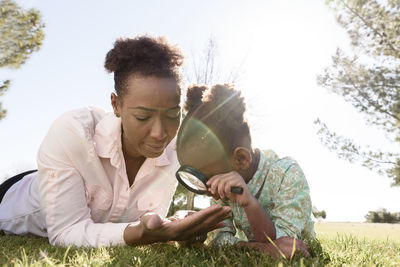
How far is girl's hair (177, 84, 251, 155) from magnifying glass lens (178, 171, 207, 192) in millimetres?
219

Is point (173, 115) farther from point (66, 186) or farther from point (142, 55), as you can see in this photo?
point (66, 186)

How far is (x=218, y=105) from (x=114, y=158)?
122 cm

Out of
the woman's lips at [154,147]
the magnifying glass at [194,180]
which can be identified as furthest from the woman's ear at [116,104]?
the magnifying glass at [194,180]

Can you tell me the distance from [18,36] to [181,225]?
538 inches

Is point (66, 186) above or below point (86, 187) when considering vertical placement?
above

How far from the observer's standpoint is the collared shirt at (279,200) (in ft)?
8.48

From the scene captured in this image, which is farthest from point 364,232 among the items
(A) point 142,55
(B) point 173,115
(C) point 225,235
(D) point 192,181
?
(A) point 142,55

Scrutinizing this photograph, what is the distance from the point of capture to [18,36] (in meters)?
13.4

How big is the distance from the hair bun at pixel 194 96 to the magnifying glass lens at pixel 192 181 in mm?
610

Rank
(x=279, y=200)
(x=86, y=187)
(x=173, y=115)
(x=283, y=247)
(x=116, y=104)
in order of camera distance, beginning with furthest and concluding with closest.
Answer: (x=86, y=187) → (x=116, y=104) → (x=173, y=115) → (x=279, y=200) → (x=283, y=247)

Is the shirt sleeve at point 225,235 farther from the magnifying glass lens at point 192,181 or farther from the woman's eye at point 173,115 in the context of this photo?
the woman's eye at point 173,115

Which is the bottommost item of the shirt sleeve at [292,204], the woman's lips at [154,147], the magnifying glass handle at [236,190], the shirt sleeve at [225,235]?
the shirt sleeve at [225,235]

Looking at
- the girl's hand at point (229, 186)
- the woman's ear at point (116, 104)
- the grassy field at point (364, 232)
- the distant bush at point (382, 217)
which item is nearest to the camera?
the girl's hand at point (229, 186)

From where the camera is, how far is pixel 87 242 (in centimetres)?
278
